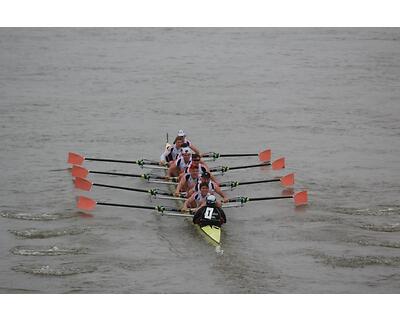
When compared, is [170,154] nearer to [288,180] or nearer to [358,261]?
[288,180]

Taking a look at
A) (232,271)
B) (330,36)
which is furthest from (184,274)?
(330,36)

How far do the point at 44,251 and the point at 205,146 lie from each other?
35.6 feet

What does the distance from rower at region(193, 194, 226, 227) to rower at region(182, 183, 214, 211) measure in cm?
94

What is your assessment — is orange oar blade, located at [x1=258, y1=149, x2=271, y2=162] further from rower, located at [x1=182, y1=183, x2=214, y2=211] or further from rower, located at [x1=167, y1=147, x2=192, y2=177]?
rower, located at [x1=182, y1=183, x2=214, y2=211]

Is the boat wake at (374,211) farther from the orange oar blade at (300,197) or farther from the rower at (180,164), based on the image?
the rower at (180,164)

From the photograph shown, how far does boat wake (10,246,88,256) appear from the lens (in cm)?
2309

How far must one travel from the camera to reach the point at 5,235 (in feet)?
80.0

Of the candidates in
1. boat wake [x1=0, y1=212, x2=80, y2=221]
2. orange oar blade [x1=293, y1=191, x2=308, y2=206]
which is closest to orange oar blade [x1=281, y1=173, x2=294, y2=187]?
orange oar blade [x1=293, y1=191, x2=308, y2=206]

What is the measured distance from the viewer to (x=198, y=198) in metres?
25.3

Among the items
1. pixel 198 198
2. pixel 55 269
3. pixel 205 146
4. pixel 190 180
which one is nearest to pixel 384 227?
pixel 198 198

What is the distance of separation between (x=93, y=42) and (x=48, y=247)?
101ft

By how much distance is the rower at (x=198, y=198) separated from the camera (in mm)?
25062

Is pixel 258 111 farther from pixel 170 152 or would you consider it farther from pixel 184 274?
pixel 184 274

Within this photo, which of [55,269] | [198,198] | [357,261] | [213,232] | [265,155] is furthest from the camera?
[265,155]
